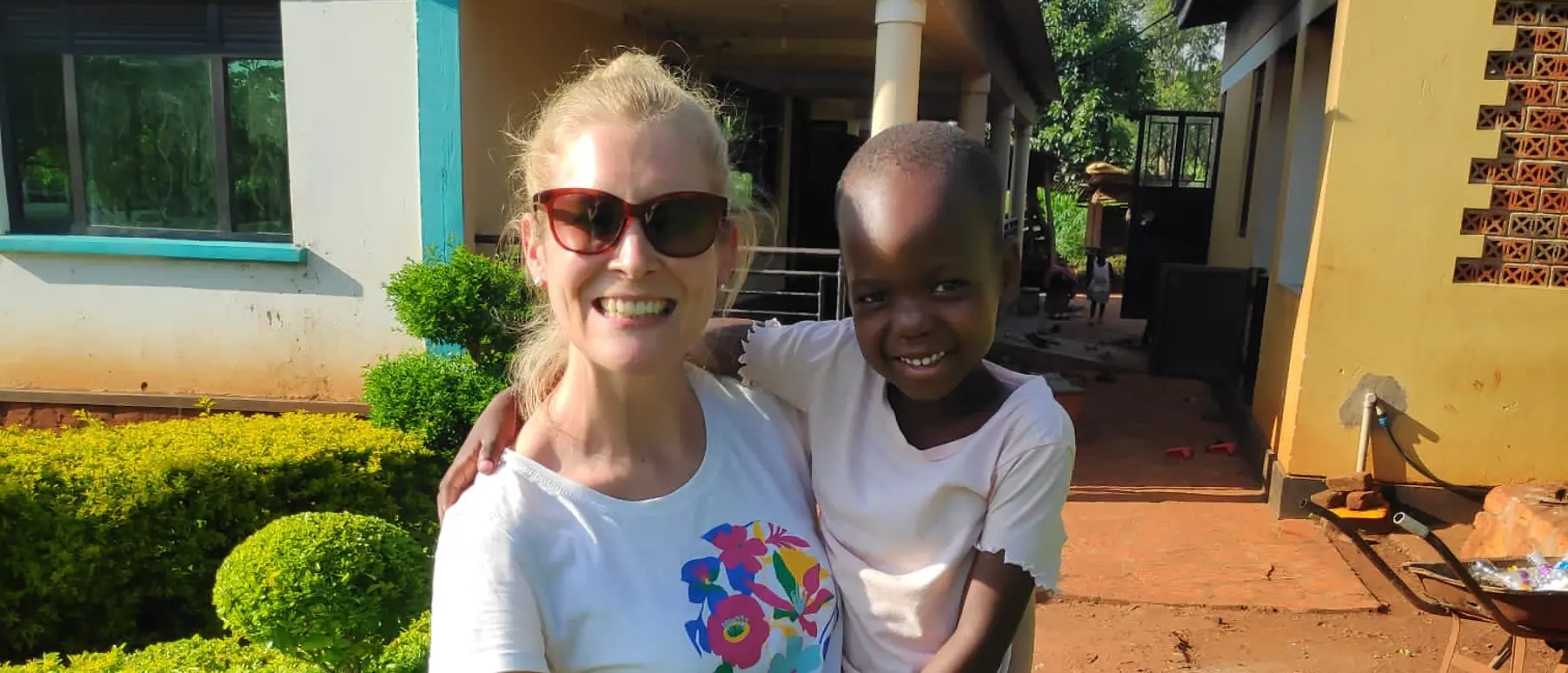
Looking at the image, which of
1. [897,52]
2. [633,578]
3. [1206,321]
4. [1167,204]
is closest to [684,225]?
[633,578]

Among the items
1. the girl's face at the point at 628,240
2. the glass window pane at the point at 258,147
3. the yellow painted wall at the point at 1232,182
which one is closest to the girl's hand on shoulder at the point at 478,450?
the girl's face at the point at 628,240

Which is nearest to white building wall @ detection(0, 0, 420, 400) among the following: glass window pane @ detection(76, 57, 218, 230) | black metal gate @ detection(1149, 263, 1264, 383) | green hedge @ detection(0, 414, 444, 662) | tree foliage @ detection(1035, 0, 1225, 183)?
glass window pane @ detection(76, 57, 218, 230)

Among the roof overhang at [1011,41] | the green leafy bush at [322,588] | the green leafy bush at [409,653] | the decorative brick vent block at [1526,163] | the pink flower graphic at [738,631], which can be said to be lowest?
the green leafy bush at [409,653]

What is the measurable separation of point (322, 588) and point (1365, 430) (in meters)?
5.25

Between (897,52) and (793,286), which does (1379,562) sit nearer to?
(897,52)

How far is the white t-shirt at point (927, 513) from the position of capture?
134 centimetres

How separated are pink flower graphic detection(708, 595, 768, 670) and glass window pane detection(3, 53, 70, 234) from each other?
6.51 metres

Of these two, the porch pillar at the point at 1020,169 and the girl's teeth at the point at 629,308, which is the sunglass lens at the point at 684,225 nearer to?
the girl's teeth at the point at 629,308

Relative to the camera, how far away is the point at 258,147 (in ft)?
18.9

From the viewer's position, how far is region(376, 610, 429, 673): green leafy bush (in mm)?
2668

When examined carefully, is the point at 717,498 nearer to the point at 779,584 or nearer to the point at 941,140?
the point at 779,584

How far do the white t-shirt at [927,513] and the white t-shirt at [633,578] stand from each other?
0.05 meters

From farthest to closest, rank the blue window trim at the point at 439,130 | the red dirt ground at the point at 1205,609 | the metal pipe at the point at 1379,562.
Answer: the blue window trim at the point at 439,130 → the red dirt ground at the point at 1205,609 → the metal pipe at the point at 1379,562

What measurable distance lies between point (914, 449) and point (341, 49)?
5.11m
